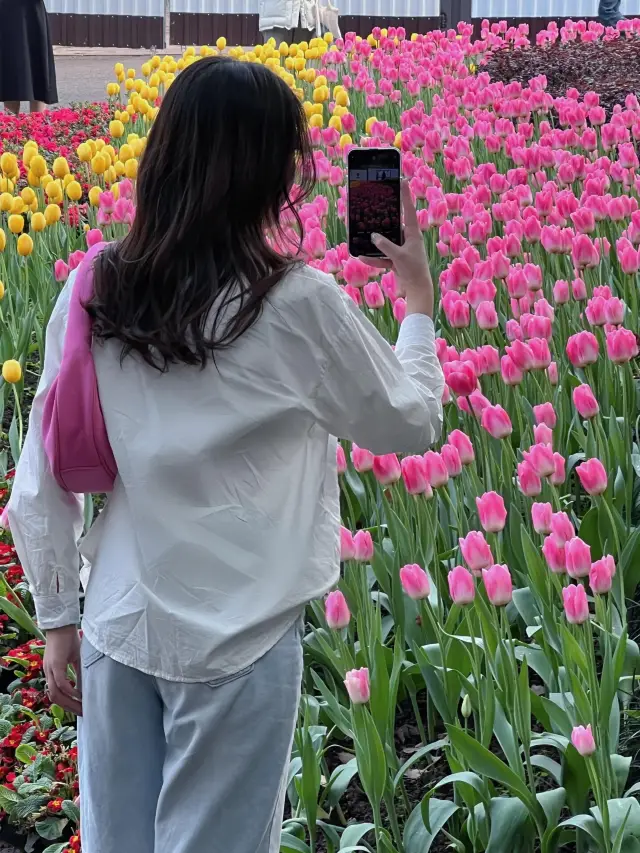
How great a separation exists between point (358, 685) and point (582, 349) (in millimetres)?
1087

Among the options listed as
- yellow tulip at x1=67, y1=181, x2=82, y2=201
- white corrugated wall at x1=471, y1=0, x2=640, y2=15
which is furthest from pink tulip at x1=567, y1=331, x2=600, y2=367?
white corrugated wall at x1=471, y1=0, x2=640, y2=15

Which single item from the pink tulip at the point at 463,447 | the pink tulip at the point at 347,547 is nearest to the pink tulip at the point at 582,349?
the pink tulip at the point at 463,447

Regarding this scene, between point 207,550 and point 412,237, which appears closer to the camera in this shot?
point 207,550

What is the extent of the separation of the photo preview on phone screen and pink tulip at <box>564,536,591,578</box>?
1.74 ft

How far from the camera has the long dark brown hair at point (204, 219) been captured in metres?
1.38

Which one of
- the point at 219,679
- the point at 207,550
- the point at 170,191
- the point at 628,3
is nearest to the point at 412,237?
the point at 170,191

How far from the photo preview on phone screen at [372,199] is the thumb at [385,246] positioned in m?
0.03

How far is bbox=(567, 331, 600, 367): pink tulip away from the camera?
2.59 meters

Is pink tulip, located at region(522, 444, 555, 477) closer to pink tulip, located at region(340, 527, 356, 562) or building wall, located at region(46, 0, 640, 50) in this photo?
pink tulip, located at region(340, 527, 356, 562)

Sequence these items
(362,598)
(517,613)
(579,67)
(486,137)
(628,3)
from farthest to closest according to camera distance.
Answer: (628,3), (579,67), (486,137), (517,613), (362,598)

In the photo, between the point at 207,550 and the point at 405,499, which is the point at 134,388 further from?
the point at 405,499

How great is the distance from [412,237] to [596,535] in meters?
1.13

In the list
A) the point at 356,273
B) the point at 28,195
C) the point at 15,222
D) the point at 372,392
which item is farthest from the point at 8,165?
the point at 372,392

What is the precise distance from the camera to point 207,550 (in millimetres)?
1408
